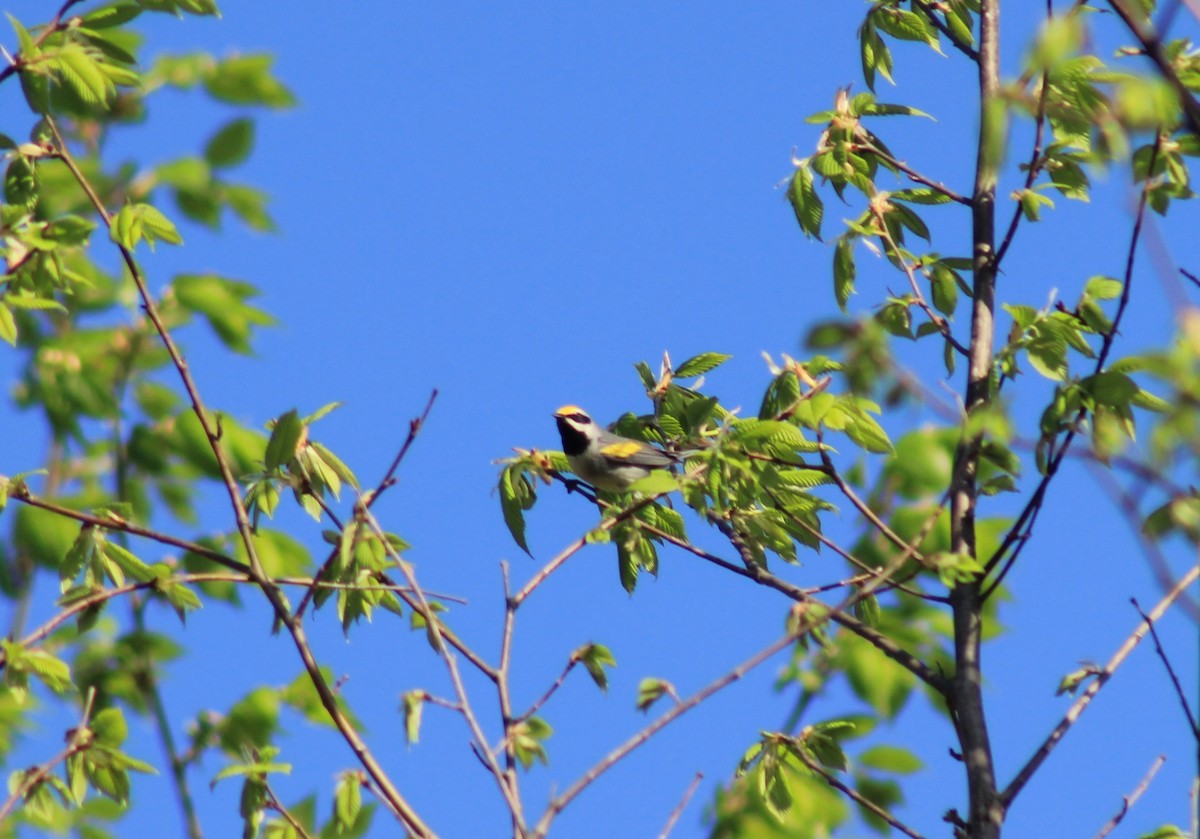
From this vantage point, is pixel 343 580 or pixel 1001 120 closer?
pixel 1001 120

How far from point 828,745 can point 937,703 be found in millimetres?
721

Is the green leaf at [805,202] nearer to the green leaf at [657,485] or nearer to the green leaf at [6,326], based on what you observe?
the green leaf at [657,485]

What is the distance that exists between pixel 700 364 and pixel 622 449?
2689 millimetres

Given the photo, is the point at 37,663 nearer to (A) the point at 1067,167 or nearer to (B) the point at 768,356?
(B) the point at 768,356

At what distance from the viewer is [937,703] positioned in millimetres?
4484

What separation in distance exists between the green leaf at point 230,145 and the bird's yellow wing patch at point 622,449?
2616mm

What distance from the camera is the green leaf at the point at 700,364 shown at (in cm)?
464

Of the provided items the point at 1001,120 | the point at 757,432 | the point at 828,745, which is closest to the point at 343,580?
the point at 757,432

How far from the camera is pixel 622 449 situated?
734 cm

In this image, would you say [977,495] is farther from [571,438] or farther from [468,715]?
[571,438]

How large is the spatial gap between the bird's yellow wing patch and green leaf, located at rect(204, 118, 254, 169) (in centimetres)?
262

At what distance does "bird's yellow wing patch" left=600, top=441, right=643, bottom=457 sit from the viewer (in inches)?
287

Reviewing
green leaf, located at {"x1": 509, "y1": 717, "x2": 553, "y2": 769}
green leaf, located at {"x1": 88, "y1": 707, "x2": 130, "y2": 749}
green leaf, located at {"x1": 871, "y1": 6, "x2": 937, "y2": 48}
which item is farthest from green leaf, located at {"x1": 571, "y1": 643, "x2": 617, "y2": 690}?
green leaf, located at {"x1": 871, "y1": 6, "x2": 937, "y2": 48}

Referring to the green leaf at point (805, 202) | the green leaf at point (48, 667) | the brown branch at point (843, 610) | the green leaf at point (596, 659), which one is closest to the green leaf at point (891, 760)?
the brown branch at point (843, 610)
